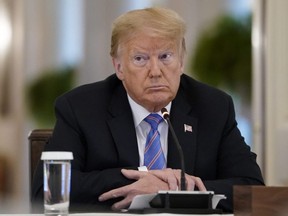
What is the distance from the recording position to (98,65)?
485cm

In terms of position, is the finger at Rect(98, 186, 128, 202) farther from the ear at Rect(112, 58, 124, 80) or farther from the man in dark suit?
the ear at Rect(112, 58, 124, 80)

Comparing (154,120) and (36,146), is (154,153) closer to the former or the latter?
(154,120)

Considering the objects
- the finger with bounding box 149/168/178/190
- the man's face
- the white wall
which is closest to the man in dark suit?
the man's face

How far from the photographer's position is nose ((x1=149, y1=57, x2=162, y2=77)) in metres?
2.48

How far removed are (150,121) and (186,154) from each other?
17 centimetres

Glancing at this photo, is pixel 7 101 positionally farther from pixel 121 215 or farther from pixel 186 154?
pixel 121 215

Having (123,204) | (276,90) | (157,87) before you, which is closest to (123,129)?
(157,87)

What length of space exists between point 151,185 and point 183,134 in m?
0.36

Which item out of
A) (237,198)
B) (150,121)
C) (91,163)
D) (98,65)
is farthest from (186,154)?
(98,65)

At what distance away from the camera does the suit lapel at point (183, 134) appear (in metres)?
2.51

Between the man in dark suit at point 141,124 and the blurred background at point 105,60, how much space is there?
220 cm

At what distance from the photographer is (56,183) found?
192cm

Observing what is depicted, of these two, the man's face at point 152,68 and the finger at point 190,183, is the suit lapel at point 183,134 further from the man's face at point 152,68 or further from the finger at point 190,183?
the finger at point 190,183

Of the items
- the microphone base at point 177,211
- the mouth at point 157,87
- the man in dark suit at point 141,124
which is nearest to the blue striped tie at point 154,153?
the man in dark suit at point 141,124
